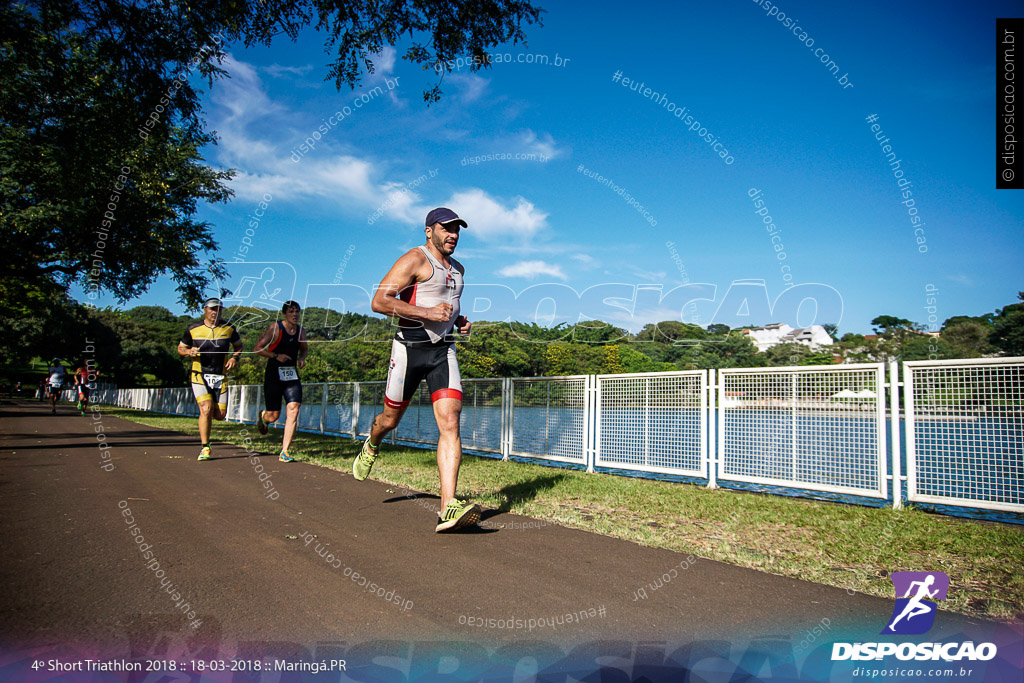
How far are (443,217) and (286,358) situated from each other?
16.2 feet

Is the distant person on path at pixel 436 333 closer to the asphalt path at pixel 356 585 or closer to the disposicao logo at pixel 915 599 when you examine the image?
the asphalt path at pixel 356 585

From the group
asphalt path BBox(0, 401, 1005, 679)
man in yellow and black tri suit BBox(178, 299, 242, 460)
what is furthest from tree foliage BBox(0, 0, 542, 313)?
asphalt path BBox(0, 401, 1005, 679)

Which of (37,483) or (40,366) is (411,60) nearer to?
(37,483)

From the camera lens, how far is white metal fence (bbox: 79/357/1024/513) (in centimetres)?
486

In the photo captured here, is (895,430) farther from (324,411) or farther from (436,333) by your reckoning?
(324,411)

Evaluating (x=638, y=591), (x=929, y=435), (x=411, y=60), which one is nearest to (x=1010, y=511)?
(x=929, y=435)

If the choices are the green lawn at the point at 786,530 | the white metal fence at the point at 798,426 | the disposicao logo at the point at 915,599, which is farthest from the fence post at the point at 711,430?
the disposicao logo at the point at 915,599

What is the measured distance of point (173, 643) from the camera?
6.80 ft

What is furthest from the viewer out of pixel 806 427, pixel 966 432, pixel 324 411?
pixel 324 411

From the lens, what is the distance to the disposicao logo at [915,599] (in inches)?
97.1

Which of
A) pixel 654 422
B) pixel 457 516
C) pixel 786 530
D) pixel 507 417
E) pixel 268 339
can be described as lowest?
pixel 786 530

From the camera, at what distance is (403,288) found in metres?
4.13

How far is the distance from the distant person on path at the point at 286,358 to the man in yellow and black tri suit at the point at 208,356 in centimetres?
Answer: 48

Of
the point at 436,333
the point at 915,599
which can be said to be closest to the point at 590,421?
the point at 436,333
